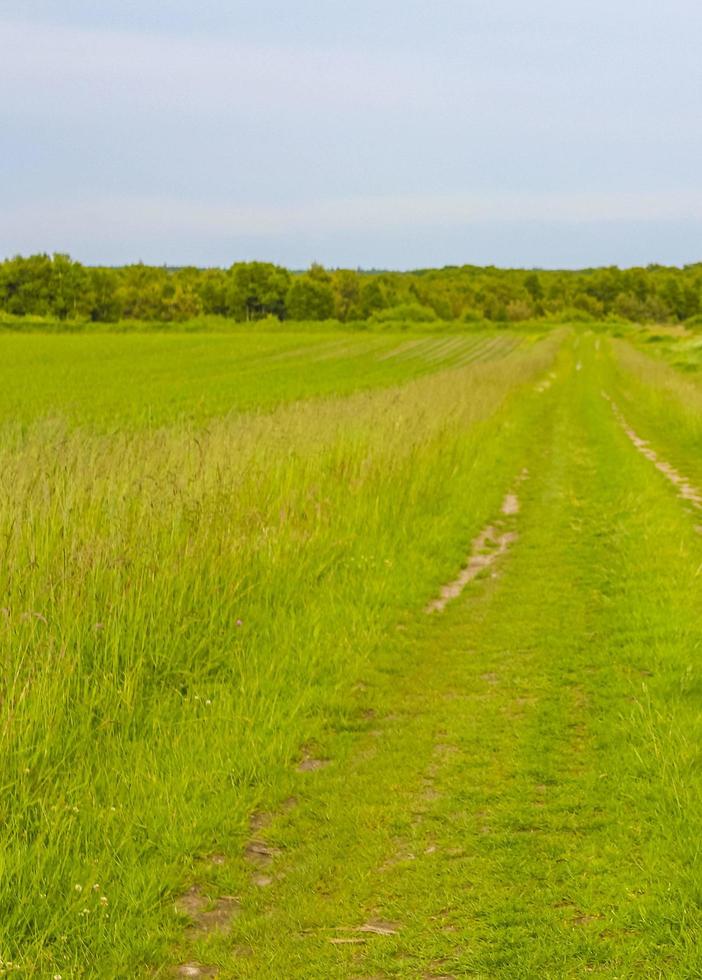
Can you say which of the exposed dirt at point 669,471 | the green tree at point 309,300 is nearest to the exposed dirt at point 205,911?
the exposed dirt at point 669,471

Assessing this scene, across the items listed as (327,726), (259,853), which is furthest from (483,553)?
(259,853)

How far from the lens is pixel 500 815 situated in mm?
4754

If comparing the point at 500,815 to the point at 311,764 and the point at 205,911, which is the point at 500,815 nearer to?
the point at 311,764

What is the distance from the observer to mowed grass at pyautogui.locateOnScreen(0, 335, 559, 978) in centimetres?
407

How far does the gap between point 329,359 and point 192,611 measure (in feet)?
161

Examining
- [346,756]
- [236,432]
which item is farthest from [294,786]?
[236,432]

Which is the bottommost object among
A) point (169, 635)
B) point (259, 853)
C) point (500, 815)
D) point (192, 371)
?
point (259, 853)

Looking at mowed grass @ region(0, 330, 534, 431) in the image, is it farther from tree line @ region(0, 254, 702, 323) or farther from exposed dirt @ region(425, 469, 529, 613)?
tree line @ region(0, 254, 702, 323)

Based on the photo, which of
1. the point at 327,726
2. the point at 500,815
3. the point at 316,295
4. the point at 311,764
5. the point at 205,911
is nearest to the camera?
the point at 205,911

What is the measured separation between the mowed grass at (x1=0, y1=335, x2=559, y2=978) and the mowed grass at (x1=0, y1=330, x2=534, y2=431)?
3402mm

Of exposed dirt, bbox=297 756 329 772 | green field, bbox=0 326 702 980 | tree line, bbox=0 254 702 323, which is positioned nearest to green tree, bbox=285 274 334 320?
tree line, bbox=0 254 702 323

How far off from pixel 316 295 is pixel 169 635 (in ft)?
407

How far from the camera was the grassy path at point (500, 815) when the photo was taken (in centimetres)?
373

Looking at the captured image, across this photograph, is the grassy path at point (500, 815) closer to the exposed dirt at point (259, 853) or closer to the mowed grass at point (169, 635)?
the exposed dirt at point (259, 853)
